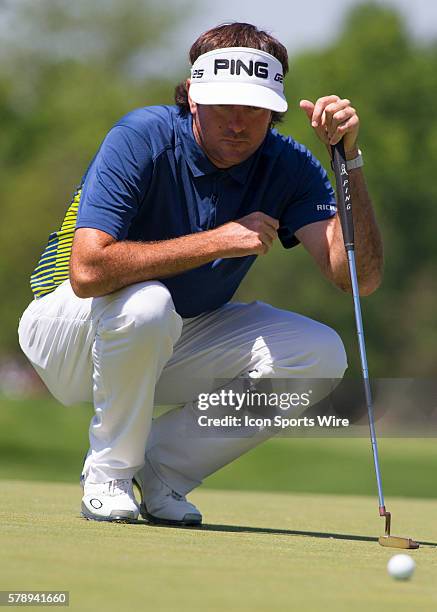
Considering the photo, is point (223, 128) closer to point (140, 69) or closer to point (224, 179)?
point (224, 179)

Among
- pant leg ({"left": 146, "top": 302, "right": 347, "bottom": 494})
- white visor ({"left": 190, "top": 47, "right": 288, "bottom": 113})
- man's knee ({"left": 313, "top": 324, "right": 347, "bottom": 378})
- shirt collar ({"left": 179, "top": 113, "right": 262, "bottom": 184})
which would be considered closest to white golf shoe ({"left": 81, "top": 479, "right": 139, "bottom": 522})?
pant leg ({"left": 146, "top": 302, "right": 347, "bottom": 494})

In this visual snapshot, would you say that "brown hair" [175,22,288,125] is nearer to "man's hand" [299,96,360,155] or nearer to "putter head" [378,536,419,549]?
"man's hand" [299,96,360,155]

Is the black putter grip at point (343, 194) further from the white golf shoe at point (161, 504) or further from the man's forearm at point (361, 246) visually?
the white golf shoe at point (161, 504)

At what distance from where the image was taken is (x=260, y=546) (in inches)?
155

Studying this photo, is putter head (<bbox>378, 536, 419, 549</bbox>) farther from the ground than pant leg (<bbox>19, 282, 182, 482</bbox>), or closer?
closer

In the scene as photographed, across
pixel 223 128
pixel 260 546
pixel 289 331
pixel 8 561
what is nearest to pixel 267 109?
pixel 223 128

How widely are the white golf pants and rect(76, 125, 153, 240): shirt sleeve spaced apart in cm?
26

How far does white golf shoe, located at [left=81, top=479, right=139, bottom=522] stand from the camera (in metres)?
4.43

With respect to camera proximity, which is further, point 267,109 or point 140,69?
point 140,69

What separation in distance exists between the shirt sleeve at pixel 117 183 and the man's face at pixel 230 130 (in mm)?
280

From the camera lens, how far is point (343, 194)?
482cm

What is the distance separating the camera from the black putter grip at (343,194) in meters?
4.79

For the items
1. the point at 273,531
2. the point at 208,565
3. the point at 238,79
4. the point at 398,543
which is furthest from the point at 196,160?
the point at 208,565

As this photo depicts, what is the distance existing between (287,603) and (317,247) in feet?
8.36
